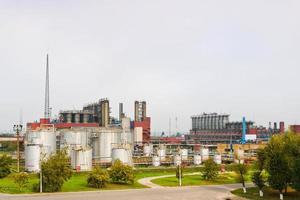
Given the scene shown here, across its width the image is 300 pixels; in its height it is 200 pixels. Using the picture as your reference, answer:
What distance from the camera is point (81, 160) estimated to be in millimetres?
65938

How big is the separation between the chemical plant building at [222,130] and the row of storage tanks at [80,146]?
57810mm

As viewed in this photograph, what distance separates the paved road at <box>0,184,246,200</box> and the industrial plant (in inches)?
347

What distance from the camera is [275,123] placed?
515 feet

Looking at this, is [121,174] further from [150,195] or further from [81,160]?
[81,160]

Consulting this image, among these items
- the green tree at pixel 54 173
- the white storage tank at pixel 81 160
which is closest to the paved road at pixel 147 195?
the green tree at pixel 54 173

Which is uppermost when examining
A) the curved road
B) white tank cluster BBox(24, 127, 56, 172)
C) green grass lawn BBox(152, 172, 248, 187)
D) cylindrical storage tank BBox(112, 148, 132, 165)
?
white tank cluster BBox(24, 127, 56, 172)

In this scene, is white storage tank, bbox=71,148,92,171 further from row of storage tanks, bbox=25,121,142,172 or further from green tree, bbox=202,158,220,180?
green tree, bbox=202,158,220,180

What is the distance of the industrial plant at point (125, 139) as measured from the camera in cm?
7031

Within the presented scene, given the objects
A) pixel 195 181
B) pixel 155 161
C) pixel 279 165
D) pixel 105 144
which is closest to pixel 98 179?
pixel 195 181

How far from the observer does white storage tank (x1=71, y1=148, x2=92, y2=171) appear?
65.7 metres

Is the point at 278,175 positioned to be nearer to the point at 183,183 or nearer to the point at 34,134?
the point at 183,183

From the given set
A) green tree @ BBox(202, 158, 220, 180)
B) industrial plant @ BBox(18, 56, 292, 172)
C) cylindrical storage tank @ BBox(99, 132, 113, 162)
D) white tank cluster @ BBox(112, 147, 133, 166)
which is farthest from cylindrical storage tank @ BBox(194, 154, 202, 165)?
green tree @ BBox(202, 158, 220, 180)

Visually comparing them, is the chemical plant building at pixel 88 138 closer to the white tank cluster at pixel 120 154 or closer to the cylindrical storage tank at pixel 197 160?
the white tank cluster at pixel 120 154

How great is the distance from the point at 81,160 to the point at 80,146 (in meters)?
6.69
